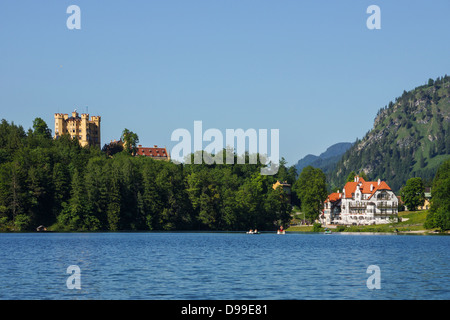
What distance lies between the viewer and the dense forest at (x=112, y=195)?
458 feet

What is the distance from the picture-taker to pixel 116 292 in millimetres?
37062

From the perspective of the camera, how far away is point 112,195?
144m

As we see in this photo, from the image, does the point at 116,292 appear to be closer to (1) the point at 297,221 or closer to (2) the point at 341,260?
(2) the point at 341,260

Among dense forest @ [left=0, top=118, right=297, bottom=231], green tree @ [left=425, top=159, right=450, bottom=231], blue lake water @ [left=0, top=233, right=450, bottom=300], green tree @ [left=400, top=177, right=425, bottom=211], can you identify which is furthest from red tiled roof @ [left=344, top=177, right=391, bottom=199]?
blue lake water @ [left=0, top=233, right=450, bottom=300]

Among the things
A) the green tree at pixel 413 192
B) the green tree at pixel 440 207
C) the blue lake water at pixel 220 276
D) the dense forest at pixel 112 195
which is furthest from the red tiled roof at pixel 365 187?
the blue lake water at pixel 220 276

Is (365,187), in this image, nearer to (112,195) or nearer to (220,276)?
(112,195)

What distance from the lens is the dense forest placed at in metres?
140

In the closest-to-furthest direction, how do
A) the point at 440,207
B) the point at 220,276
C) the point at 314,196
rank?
the point at 220,276 < the point at 440,207 < the point at 314,196

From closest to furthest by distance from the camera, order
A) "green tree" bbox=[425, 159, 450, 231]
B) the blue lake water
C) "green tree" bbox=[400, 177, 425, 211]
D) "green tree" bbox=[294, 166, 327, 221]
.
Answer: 1. the blue lake water
2. "green tree" bbox=[425, 159, 450, 231]
3. "green tree" bbox=[294, 166, 327, 221]
4. "green tree" bbox=[400, 177, 425, 211]

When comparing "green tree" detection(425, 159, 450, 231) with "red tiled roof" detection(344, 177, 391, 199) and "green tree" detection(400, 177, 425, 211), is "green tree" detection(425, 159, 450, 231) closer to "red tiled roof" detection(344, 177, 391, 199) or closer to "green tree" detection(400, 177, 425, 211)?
"red tiled roof" detection(344, 177, 391, 199)

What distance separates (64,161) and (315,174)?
65764 millimetres

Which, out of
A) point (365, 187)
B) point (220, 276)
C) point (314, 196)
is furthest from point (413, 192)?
point (220, 276)

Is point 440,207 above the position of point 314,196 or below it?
below
